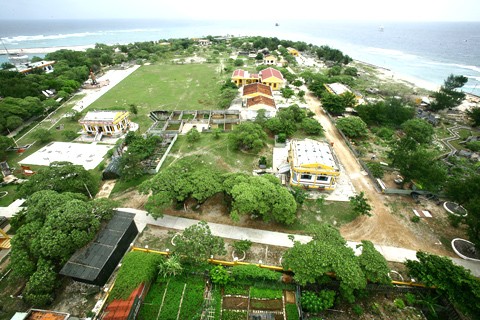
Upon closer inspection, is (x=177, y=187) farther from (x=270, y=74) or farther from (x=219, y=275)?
(x=270, y=74)

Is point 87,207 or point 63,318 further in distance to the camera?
point 87,207

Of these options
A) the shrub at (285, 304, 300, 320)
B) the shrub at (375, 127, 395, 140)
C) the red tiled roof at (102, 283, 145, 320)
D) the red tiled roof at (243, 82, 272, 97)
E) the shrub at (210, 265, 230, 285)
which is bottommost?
the shrub at (285, 304, 300, 320)

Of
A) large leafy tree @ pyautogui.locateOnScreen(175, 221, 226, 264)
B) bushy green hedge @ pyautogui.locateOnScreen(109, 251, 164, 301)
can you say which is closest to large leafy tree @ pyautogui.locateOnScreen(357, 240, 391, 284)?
large leafy tree @ pyautogui.locateOnScreen(175, 221, 226, 264)

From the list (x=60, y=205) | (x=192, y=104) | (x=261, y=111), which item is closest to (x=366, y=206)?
(x=261, y=111)

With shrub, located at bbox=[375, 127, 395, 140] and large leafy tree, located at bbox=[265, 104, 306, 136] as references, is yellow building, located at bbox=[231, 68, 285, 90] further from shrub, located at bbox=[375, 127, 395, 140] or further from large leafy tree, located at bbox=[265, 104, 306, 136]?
shrub, located at bbox=[375, 127, 395, 140]

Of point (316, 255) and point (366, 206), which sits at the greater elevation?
point (316, 255)

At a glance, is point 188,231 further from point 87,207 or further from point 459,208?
point 459,208
